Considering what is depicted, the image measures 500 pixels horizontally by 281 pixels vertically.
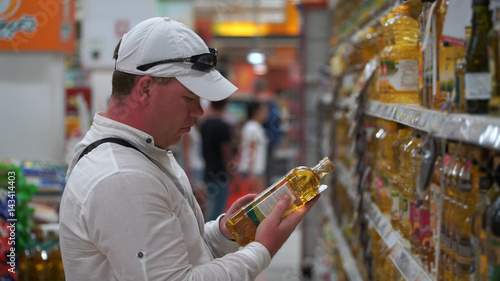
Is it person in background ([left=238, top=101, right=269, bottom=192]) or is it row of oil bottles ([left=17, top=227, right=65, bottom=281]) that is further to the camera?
person in background ([left=238, top=101, right=269, bottom=192])

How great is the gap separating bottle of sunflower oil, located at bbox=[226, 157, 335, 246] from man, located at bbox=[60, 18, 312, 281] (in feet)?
0.23

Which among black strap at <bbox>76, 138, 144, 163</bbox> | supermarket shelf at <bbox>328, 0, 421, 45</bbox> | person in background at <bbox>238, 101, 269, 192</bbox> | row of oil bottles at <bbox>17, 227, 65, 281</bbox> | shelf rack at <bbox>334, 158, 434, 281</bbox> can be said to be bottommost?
person in background at <bbox>238, 101, 269, 192</bbox>

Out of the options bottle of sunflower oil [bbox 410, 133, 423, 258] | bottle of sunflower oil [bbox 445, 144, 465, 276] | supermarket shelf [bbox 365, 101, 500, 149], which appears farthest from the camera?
bottle of sunflower oil [bbox 410, 133, 423, 258]

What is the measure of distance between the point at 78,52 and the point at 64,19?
6.56m

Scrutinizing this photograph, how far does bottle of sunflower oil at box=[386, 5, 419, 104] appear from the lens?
6.72 feet

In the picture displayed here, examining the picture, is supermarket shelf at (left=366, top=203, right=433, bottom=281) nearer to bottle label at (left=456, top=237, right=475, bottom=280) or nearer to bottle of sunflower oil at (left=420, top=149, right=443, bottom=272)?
bottle of sunflower oil at (left=420, top=149, right=443, bottom=272)

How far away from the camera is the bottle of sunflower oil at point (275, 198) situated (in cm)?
175

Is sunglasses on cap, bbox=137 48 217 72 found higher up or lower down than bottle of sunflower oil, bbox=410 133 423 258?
higher up

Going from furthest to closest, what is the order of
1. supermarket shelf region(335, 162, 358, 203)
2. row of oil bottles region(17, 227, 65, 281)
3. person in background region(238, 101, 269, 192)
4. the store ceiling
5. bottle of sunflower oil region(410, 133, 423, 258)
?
the store ceiling → person in background region(238, 101, 269, 192) → supermarket shelf region(335, 162, 358, 203) → row of oil bottles region(17, 227, 65, 281) → bottle of sunflower oil region(410, 133, 423, 258)

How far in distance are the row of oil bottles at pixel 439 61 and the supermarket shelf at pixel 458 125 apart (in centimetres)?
3

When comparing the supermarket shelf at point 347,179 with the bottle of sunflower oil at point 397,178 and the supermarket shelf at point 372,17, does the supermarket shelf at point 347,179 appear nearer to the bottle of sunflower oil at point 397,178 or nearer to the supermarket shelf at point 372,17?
the bottle of sunflower oil at point 397,178

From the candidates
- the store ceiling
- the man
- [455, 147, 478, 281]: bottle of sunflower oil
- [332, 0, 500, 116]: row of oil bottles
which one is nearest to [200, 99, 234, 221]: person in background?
[332, 0, 500, 116]: row of oil bottles

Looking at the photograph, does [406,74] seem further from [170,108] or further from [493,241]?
[493,241]

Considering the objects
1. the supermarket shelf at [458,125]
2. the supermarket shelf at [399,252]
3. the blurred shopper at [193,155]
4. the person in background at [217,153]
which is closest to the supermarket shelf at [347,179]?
the supermarket shelf at [399,252]
